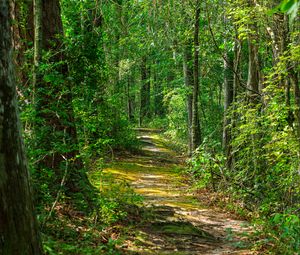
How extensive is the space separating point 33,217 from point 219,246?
4.38m

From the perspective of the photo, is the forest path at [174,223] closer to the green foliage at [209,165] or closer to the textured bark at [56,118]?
the green foliage at [209,165]

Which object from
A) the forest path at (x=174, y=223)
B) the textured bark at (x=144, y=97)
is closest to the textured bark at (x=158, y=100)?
the textured bark at (x=144, y=97)

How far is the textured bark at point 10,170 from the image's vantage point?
117 inches

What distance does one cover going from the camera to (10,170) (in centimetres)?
301

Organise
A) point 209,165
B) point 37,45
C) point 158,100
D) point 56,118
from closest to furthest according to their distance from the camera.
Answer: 1. point 37,45
2. point 56,118
3. point 209,165
4. point 158,100

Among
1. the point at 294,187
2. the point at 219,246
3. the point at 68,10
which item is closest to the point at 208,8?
the point at 68,10

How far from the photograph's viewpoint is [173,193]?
11539mm

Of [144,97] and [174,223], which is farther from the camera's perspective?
[144,97]

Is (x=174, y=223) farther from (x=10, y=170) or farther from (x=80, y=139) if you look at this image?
(x=10, y=170)

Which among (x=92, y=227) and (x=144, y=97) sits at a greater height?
(x=144, y=97)

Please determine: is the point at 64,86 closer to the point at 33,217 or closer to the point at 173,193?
the point at 33,217

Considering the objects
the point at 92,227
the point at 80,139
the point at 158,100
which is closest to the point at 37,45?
the point at 80,139

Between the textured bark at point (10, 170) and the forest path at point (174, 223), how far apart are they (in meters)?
2.96

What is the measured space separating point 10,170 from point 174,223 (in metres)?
5.02
